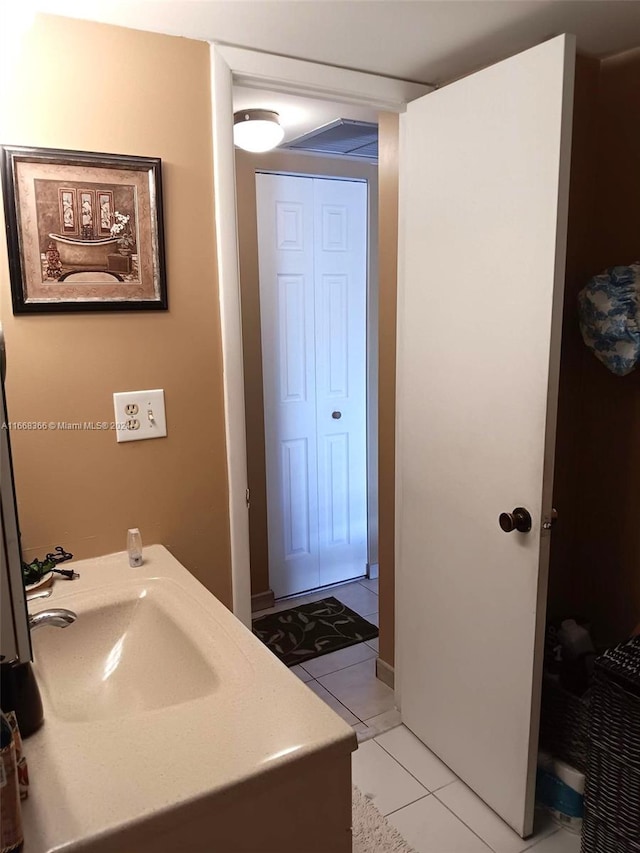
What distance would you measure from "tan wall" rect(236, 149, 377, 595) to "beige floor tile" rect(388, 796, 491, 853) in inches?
56.7

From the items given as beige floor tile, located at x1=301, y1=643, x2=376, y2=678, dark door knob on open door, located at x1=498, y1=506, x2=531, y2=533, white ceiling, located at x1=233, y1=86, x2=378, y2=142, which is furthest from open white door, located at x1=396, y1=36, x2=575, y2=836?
beige floor tile, located at x1=301, y1=643, x2=376, y2=678

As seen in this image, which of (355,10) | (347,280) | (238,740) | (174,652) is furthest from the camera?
(347,280)

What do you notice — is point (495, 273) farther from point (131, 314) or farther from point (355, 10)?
point (131, 314)

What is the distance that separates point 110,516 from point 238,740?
823 mm

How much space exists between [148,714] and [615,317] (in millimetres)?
1451

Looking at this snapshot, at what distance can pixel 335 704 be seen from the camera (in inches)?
94.9

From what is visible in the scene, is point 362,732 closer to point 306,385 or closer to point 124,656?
point 124,656

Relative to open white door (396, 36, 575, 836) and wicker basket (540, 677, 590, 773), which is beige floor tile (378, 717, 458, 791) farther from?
wicker basket (540, 677, 590, 773)

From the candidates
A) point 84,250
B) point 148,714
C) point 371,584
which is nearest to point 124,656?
point 148,714

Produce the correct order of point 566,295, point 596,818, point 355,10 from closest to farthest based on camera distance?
point 355,10, point 596,818, point 566,295

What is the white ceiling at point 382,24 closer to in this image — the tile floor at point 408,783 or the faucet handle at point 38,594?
the faucet handle at point 38,594

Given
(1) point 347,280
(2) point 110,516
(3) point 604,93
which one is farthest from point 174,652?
(1) point 347,280

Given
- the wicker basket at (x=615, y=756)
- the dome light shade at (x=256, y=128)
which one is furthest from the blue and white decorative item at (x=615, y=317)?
the dome light shade at (x=256, y=128)

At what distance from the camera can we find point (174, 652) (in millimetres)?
1288
